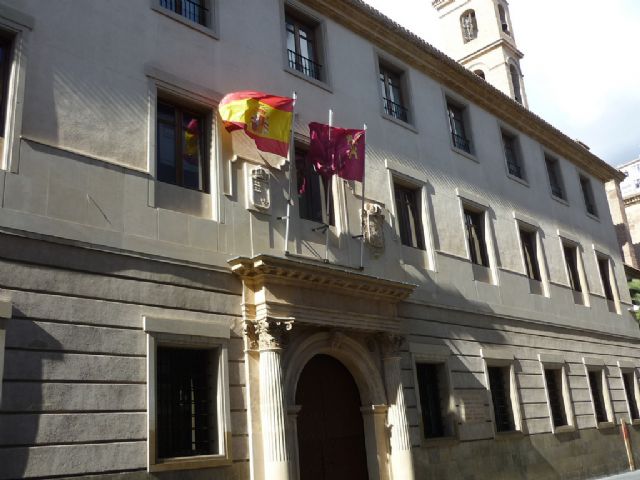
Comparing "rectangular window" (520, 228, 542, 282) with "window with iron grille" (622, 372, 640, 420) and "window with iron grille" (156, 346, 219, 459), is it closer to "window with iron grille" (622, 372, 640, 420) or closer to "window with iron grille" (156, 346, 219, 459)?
"window with iron grille" (622, 372, 640, 420)

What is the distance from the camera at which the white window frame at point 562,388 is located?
18.0 meters

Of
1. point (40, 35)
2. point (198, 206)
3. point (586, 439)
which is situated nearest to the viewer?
point (40, 35)

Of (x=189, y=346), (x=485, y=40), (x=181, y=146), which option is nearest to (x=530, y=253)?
(x=181, y=146)

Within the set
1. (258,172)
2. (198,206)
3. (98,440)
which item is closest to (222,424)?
(98,440)

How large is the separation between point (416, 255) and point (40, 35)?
944cm

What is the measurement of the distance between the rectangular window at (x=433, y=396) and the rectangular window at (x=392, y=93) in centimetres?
654

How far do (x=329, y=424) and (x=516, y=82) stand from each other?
3109 cm

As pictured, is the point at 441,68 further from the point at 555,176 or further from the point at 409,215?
the point at 555,176

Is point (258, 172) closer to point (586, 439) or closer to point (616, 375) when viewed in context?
point (586, 439)

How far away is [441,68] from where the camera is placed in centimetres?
1856

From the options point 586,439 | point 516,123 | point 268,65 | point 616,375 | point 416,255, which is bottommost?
point 586,439

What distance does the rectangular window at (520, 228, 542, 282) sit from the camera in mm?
20078

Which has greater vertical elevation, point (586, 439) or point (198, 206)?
point (198, 206)

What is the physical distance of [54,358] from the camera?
335 inches
